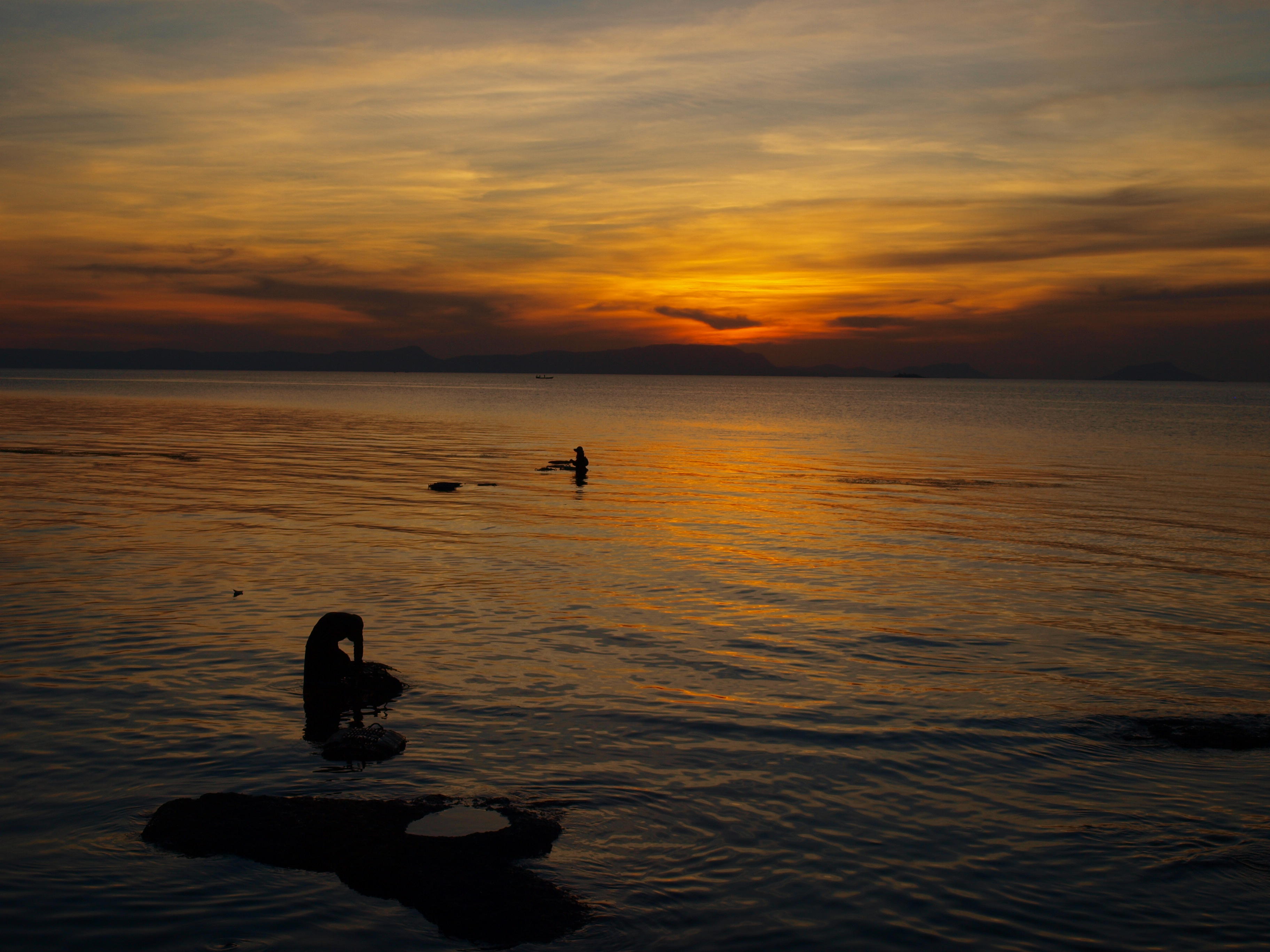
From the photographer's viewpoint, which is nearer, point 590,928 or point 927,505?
point 590,928

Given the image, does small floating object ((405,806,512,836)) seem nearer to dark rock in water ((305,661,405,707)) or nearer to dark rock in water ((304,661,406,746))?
dark rock in water ((304,661,406,746))

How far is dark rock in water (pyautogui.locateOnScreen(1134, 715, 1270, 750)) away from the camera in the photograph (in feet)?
39.9

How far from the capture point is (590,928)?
304 inches

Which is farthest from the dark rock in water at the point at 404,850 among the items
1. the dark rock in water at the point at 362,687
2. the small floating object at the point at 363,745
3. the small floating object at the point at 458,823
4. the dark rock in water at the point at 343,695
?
the dark rock in water at the point at 362,687

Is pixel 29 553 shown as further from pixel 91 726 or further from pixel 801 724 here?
pixel 801 724

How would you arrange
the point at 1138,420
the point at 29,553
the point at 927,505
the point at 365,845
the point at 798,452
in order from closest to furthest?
1. the point at 365,845
2. the point at 29,553
3. the point at 927,505
4. the point at 798,452
5. the point at 1138,420

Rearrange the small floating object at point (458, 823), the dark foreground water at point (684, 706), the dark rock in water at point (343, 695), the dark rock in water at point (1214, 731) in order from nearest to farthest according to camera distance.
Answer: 1. the dark foreground water at point (684, 706)
2. the small floating object at point (458, 823)
3. the dark rock in water at point (1214, 731)
4. the dark rock in water at point (343, 695)

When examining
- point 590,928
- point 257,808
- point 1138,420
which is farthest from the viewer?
point 1138,420

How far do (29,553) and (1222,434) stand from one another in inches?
3848

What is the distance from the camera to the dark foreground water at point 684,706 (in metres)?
8.27

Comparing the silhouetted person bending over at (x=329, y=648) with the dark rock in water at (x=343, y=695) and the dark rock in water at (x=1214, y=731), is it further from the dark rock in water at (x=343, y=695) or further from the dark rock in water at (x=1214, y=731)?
the dark rock in water at (x=1214, y=731)

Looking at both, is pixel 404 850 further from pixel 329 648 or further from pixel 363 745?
pixel 329 648

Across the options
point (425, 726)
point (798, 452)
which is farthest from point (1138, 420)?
point (425, 726)

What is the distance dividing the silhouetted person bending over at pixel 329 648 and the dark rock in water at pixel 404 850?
132 inches
